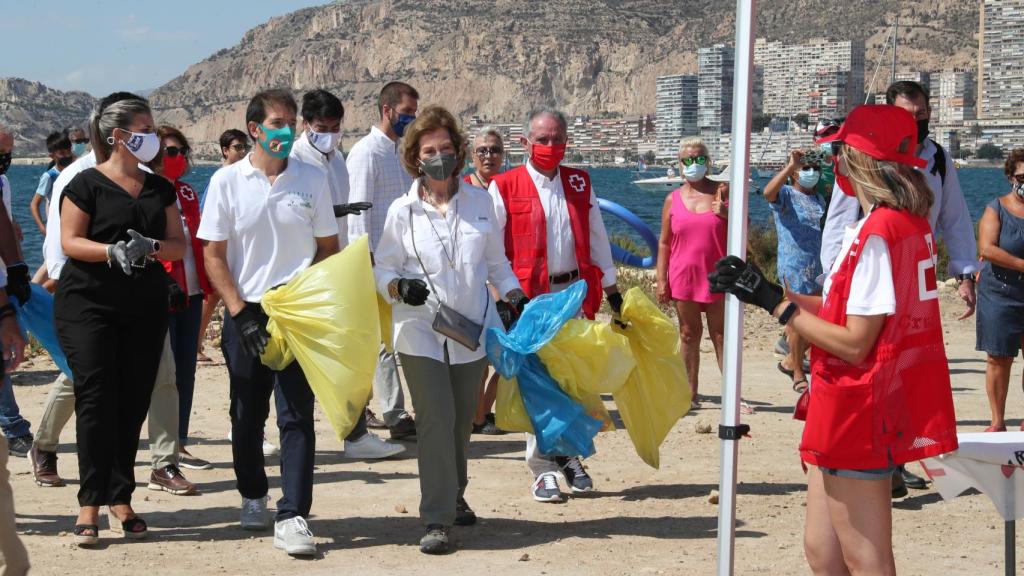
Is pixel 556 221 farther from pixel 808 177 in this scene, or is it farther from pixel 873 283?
pixel 873 283

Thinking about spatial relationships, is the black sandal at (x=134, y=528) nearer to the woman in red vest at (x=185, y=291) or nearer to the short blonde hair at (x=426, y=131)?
the woman in red vest at (x=185, y=291)

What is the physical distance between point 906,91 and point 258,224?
335 cm

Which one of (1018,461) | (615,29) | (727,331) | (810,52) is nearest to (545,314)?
(727,331)

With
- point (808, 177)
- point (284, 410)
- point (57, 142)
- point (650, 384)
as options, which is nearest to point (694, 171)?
point (808, 177)

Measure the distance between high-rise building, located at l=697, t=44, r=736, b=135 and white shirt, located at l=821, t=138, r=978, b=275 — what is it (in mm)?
140295

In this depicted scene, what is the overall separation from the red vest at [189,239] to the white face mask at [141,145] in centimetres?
168

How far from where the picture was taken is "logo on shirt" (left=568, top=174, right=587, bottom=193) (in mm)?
7371

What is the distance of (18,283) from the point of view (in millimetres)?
6160

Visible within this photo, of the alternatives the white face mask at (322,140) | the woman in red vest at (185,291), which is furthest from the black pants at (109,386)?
the white face mask at (322,140)

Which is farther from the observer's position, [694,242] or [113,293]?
[694,242]

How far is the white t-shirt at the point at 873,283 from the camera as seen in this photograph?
4.00 meters

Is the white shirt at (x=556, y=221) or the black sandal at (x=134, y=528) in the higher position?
the white shirt at (x=556, y=221)

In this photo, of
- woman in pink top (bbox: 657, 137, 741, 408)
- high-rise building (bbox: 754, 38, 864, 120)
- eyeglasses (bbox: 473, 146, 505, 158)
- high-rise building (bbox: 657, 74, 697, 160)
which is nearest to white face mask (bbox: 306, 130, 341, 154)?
eyeglasses (bbox: 473, 146, 505, 158)

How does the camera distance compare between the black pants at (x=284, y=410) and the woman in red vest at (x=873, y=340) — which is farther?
the black pants at (x=284, y=410)
